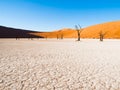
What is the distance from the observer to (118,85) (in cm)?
562

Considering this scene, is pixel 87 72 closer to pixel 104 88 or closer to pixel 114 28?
pixel 104 88

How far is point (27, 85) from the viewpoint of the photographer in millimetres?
5516

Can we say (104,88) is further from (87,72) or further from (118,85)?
(87,72)

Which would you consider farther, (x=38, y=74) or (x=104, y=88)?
(x=38, y=74)

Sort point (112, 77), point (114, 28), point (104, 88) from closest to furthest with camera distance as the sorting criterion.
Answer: point (104, 88)
point (112, 77)
point (114, 28)

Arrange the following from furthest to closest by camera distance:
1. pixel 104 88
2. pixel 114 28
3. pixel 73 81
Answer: pixel 114 28 → pixel 73 81 → pixel 104 88

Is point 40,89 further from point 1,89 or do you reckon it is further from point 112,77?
point 112,77

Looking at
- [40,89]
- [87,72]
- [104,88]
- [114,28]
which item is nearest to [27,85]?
[40,89]

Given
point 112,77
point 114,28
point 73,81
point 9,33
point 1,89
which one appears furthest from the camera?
point 9,33

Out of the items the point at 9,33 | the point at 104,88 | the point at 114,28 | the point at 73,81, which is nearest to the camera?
the point at 104,88

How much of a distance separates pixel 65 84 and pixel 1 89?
213cm

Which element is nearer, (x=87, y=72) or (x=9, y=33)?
(x=87, y=72)

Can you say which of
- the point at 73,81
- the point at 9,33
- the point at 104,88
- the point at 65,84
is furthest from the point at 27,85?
the point at 9,33

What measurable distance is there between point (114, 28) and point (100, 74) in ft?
341
